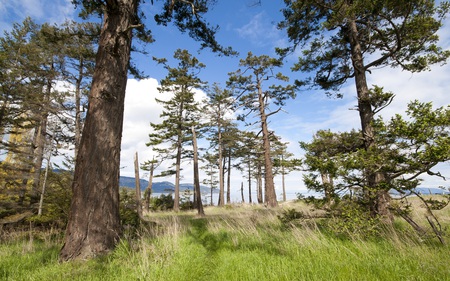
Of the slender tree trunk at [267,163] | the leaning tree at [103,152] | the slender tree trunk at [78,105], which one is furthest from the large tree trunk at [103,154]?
the slender tree trunk at [78,105]

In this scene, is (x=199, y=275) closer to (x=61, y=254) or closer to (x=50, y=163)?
(x=61, y=254)

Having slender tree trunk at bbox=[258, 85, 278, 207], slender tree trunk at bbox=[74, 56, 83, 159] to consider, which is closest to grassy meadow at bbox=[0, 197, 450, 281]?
slender tree trunk at bbox=[258, 85, 278, 207]

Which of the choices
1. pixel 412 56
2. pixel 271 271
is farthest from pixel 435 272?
pixel 412 56

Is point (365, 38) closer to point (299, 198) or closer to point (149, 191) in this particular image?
point (299, 198)

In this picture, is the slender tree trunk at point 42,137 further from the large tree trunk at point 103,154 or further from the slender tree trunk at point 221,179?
the slender tree trunk at point 221,179

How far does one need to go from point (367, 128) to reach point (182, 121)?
59.0 ft

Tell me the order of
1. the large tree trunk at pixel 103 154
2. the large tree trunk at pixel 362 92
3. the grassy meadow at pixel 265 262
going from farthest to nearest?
the large tree trunk at pixel 362 92
the large tree trunk at pixel 103 154
the grassy meadow at pixel 265 262

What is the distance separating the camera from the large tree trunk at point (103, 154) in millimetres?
3705

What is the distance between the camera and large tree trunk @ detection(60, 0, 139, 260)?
3.71m

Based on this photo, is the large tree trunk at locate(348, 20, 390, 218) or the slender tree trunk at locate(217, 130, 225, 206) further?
the slender tree trunk at locate(217, 130, 225, 206)

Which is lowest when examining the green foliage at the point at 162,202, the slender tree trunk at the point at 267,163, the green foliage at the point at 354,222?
the green foliage at the point at 162,202

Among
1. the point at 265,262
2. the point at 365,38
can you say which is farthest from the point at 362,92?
the point at 265,262

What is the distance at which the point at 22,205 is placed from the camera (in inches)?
334

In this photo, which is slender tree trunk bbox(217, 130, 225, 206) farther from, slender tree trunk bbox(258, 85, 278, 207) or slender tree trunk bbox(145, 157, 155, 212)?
slender tree trunk bbox(258, 85, 278, 207)
